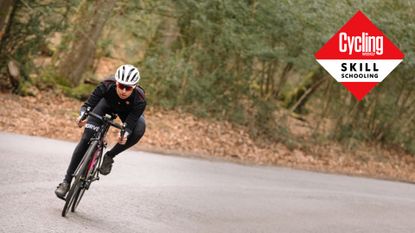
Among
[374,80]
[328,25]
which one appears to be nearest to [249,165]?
[328,25]

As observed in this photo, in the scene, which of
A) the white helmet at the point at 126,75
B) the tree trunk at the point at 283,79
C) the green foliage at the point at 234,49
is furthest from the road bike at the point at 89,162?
the tree trunk at the point at 283,79

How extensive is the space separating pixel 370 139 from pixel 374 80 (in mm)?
5454

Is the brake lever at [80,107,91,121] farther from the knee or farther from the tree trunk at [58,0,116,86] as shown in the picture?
the tree trunk at [58,0,116,86]

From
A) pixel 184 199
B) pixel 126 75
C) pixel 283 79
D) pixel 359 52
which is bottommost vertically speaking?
pixel 184 199

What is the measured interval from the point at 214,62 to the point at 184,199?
1241cm

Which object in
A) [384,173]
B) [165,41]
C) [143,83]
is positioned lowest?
[384,173]

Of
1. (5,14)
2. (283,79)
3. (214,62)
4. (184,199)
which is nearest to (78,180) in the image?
(184,199)

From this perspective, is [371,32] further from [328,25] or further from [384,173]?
[384,173]

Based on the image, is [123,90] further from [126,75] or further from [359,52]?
[359,52]

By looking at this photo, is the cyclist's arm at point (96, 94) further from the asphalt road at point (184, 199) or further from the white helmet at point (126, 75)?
the asphalt road at point (184, 199)

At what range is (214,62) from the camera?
23094mm

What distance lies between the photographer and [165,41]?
23438mm

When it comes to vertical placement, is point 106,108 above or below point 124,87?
below

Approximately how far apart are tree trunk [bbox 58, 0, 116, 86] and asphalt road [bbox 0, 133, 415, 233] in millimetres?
7413
